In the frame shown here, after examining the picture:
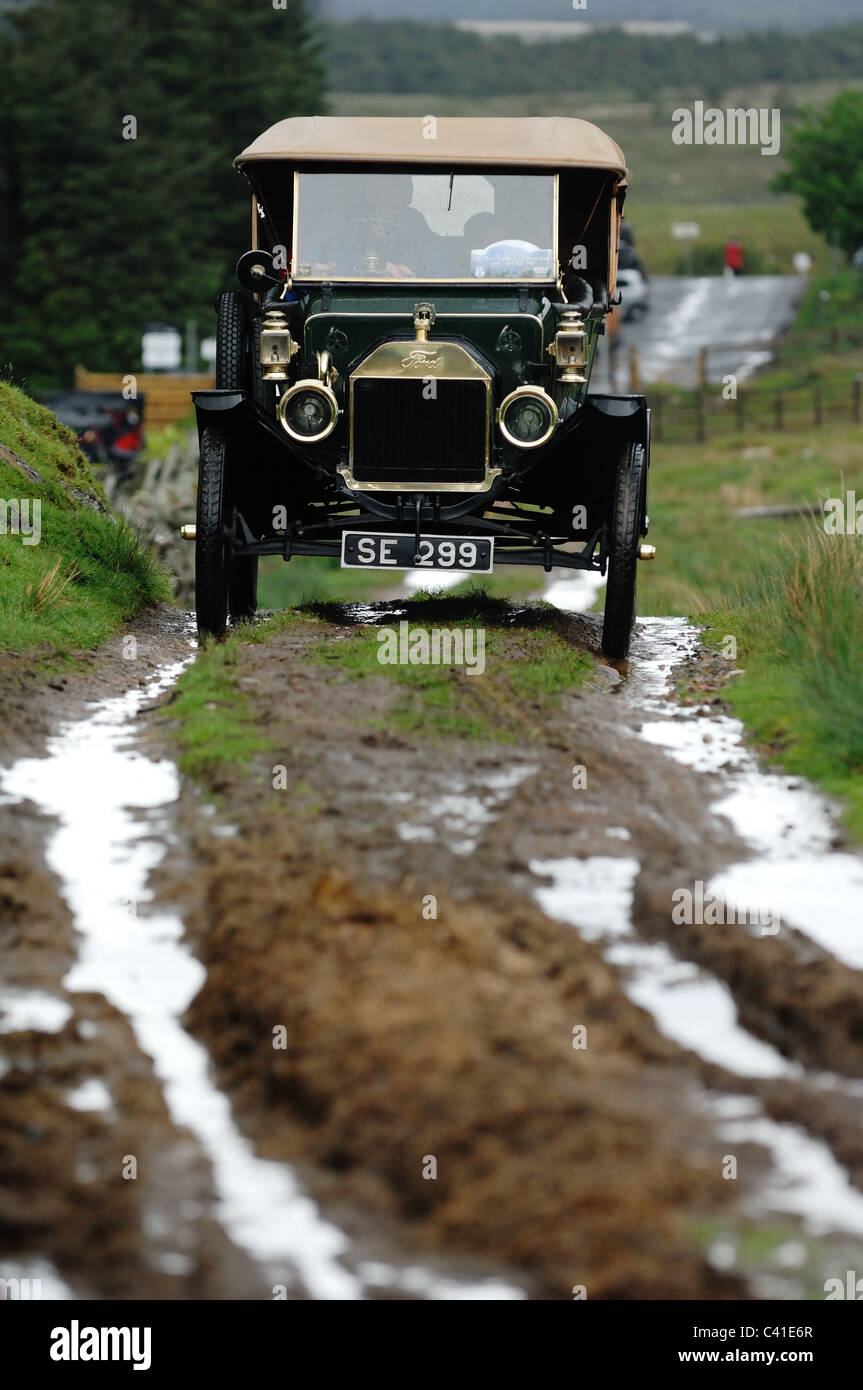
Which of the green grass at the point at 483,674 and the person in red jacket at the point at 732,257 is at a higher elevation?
the person in red jacket at the point at 732,257

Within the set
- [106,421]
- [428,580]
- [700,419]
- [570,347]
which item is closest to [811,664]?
[570,347]

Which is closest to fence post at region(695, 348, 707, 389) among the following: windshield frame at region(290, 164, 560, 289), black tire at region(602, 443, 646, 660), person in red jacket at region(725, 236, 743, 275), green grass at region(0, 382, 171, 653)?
person in red jacket at region(725, 236, 743, 275)

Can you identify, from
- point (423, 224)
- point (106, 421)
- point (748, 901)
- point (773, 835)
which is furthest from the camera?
point (106, 421)

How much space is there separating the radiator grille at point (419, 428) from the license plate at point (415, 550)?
42 centimetres

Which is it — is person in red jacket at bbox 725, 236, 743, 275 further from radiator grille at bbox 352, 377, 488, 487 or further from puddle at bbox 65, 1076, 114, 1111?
puddle at bbox 65, 1076, 114, 1111

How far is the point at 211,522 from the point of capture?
30.6 ft

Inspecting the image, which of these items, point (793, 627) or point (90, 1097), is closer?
point (90, 1097)

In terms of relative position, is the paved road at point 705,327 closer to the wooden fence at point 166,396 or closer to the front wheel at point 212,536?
the wooden fence at point 166,396

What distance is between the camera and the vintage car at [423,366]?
9320mm

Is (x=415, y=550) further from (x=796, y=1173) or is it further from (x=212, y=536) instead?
(x=796, y=1173)

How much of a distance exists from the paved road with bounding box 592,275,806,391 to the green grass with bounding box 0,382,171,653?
1435 inches

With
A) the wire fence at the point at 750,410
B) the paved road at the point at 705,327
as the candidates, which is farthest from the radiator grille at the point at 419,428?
the paved road at the point at 705,327

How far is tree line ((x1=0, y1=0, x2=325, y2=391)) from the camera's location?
5159cm

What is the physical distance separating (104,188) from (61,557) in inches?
1775
